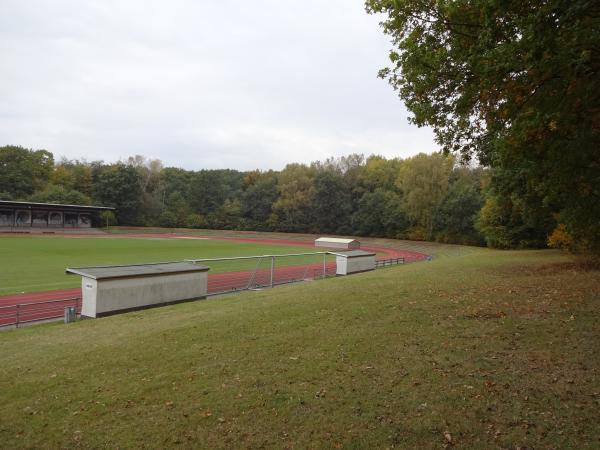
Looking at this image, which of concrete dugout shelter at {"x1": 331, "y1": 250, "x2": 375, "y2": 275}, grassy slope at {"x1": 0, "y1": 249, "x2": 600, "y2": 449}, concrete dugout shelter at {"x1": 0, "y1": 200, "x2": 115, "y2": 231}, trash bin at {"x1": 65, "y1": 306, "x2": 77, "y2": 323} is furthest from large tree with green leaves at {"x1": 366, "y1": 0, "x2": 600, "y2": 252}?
concrete dugout shelter at {"x1": 0, "y1": 200, "x2": 115, "y2": 231}

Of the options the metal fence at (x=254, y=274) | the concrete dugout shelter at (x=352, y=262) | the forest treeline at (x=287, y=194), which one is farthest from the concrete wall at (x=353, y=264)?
the forest treeline at (x=287, y=194)

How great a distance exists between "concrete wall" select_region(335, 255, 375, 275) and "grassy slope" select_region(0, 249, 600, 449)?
16.4 meters

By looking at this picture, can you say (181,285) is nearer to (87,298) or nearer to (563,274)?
(87,298)

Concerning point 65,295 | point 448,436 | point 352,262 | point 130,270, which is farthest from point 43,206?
point 448,436

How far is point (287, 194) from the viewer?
89.4m

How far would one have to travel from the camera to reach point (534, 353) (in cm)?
733

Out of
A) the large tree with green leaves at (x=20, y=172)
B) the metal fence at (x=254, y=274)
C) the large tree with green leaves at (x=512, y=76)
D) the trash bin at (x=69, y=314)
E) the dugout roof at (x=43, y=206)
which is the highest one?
the large tree with green leaves at (x=20, y=172)

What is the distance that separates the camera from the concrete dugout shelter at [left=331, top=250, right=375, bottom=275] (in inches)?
1117

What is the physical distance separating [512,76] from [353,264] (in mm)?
20562

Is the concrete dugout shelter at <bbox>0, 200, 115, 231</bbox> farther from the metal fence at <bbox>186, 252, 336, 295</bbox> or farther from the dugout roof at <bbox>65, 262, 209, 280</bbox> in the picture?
the dugout roof at <bbox>65, 262, 209, 280</bbox>

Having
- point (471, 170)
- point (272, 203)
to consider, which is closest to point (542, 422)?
point (471, 170)

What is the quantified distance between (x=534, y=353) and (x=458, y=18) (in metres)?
7.67

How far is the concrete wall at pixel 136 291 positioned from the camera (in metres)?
15.0

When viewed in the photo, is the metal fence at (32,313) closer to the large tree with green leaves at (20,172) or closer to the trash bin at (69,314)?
the trash bin at (69,314)
